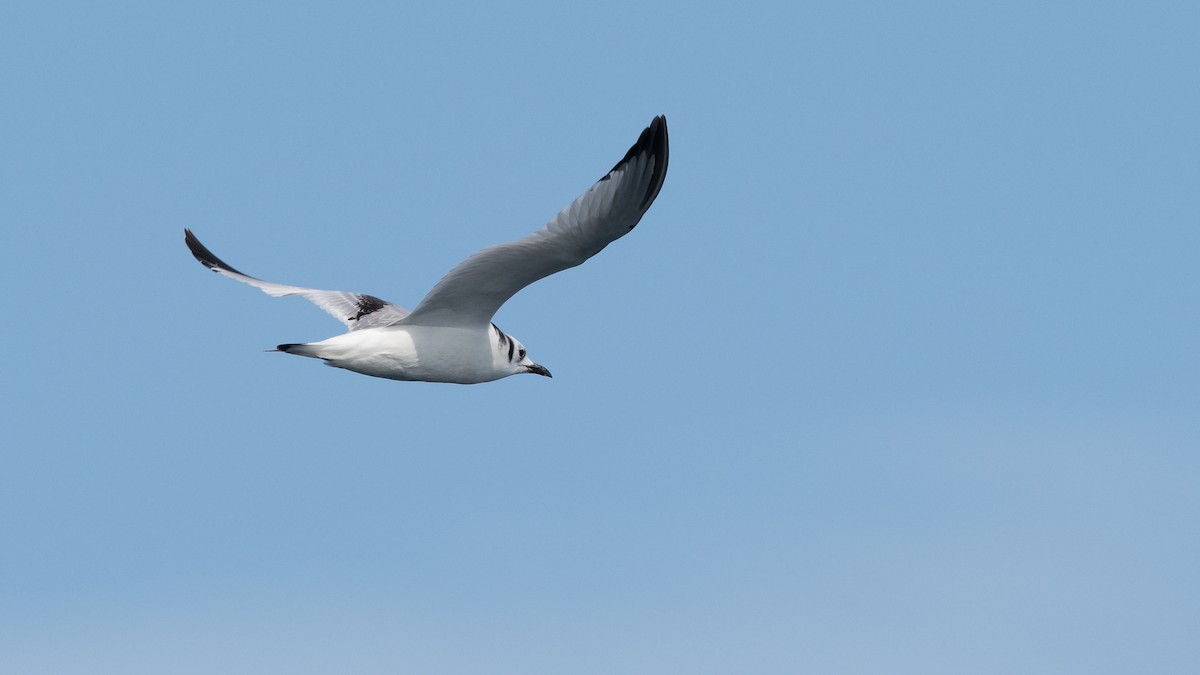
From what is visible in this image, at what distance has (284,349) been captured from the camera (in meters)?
17.3

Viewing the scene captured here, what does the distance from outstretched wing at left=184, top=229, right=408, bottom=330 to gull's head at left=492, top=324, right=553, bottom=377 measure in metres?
1.45

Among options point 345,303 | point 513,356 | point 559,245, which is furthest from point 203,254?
point 559,245

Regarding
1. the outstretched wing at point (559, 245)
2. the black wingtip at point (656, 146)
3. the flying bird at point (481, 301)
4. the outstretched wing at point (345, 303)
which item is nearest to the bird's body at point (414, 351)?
the flying bird at point (481, 301)

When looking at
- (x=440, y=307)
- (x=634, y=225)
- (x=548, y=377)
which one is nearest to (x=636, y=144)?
(x=634, y=225)

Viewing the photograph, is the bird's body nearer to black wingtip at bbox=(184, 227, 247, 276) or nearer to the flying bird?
the flying bird

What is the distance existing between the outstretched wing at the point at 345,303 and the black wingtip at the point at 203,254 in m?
0.04

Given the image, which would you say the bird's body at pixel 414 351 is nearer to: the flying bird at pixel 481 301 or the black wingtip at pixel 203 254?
the flying bird at pixel 481 301

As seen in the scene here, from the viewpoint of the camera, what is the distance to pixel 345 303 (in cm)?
2133

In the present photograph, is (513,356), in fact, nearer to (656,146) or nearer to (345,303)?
(345,303)

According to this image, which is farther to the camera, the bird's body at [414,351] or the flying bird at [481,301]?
the bird's body at [414,351]

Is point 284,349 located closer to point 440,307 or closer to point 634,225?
point 440,307

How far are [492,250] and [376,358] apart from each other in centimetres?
259

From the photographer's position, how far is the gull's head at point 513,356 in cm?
1912

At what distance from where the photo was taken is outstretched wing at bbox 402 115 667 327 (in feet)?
48.7
